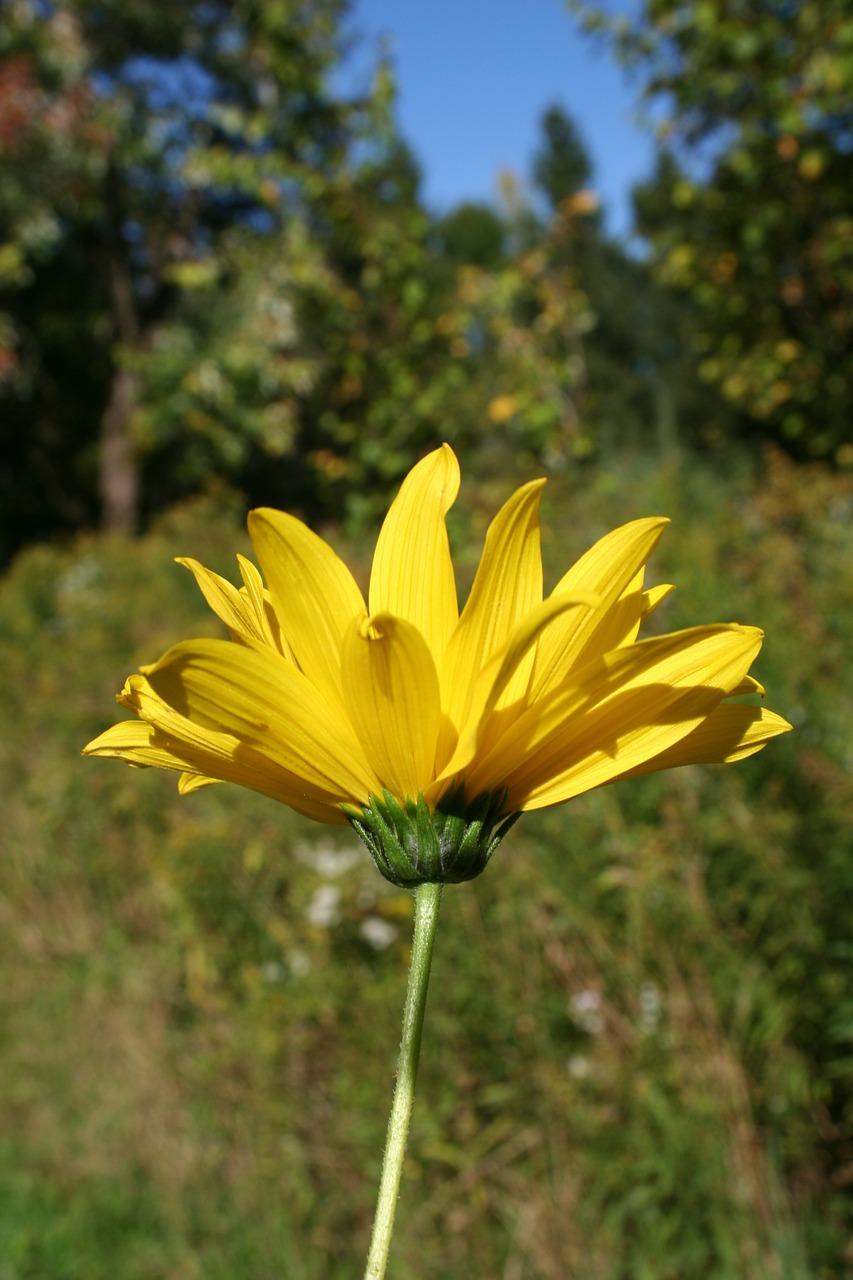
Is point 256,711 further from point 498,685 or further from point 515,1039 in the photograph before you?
point 515,1039

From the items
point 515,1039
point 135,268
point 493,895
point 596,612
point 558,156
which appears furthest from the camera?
point 558,156

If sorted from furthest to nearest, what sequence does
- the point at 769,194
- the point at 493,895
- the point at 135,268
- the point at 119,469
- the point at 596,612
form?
the point at 135,268, the point at 119,469, the point at 769,194, the point at 493,895, the point at 596,612

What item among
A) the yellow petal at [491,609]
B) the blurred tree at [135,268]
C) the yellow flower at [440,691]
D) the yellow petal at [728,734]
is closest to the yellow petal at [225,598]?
the yellow flower at [440,691]

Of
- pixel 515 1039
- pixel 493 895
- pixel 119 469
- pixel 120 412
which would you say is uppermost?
pixel 120 412

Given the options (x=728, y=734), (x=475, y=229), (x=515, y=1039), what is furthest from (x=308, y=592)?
(x=475, y=229)

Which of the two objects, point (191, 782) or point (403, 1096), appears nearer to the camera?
point (403, 1096)

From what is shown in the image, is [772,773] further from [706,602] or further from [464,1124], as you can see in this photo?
[464,1124]

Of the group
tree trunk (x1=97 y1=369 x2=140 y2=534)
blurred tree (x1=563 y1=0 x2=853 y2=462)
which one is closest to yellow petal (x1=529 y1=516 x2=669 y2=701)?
blurred tree (x1=563 y1=0 x2=853 y2=462)
